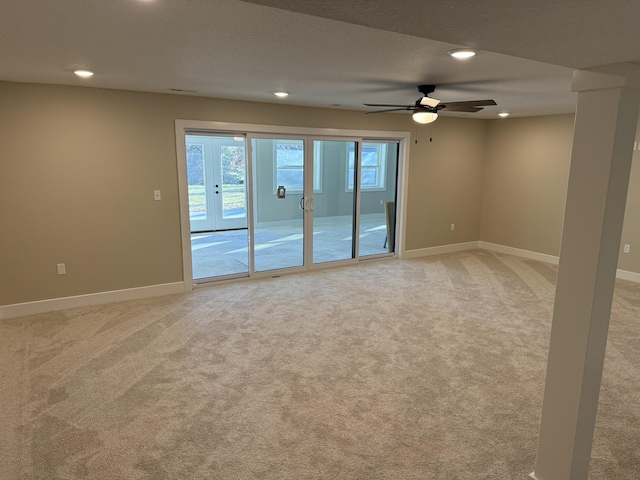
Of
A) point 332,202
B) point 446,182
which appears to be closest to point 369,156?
point 332,202

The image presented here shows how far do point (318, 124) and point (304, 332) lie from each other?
125 inches

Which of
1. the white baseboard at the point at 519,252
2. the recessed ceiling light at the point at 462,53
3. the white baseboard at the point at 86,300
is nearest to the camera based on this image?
the recessed ceiling light at the point at 462,53

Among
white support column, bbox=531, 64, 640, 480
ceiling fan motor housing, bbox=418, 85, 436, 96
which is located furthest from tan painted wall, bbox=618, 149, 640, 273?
white support column, bbox=531, 64, 640, 480

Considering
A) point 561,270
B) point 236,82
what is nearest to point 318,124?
point 236,82

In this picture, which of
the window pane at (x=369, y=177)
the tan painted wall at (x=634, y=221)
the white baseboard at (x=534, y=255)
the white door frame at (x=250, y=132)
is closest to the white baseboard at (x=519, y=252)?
the white baseboard at (x=534, y=255)

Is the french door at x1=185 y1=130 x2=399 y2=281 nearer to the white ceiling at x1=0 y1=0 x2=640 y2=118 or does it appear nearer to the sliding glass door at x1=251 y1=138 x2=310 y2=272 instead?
the sliding glass door at x1=251 y1=138 x2=310 y2=272

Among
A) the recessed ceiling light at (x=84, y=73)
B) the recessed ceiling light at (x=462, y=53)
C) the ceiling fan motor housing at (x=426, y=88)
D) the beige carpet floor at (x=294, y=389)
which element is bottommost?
the beige carpet floor at (x=294, y=389)

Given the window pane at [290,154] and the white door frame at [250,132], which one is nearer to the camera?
the white door frame at [250,132]

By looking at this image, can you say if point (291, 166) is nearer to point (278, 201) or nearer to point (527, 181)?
point (278, 201)

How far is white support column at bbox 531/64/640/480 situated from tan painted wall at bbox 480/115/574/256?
5372 millimetres

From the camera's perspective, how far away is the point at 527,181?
709cm

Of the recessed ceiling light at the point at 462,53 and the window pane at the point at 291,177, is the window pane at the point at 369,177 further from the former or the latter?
the recessed ceiling light at the point at 462,53

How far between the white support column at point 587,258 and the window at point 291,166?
4462mm

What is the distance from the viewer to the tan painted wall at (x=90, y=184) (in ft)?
13.8
